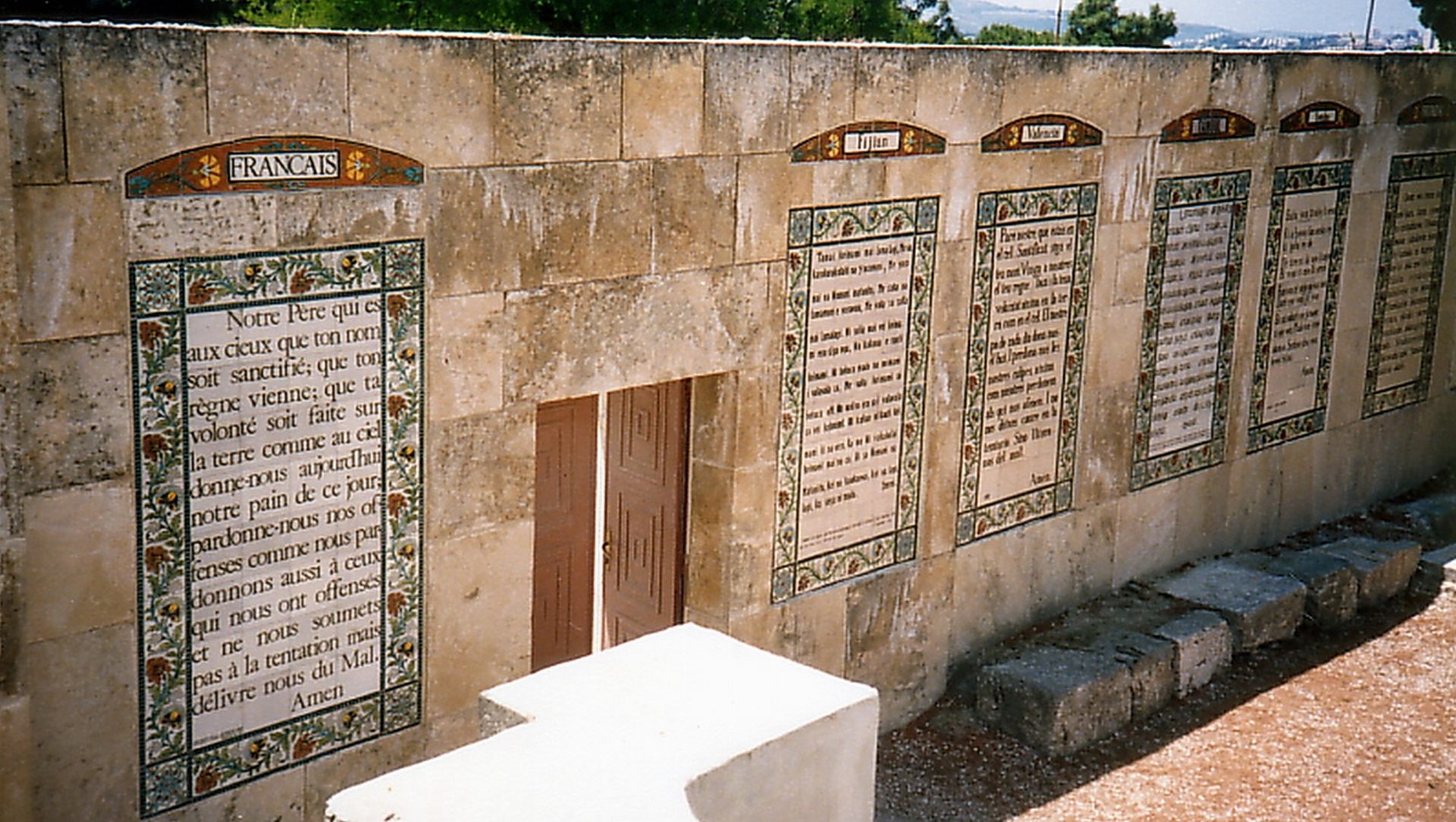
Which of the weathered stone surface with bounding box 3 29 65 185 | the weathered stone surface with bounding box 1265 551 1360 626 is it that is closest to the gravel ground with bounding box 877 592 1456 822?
the weathered stone surface with bounding box 1265 551 1360 626

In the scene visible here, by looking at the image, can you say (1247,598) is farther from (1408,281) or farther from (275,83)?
(275,83)

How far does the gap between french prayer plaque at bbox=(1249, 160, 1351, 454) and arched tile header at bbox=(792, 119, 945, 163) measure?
3.40m

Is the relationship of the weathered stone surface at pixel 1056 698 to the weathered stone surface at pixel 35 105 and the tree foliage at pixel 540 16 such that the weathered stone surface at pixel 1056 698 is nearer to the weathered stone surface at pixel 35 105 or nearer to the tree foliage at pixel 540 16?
the weathered stone surface at pixel 35 105

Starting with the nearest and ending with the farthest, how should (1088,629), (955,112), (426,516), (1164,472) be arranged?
1. (426,516)
2. (955,112)
3. (1088,629)
4. (1164,472)

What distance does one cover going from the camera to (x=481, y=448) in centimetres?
609

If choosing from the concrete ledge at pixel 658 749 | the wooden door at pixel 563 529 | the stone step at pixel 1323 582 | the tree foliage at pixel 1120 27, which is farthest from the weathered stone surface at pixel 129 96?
the tree foliage at pixel 1120 27

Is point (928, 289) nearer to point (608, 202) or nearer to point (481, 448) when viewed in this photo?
point (608, 202)

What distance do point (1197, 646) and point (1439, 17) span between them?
32.9 m

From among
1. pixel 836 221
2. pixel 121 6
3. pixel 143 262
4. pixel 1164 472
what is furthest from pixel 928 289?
pixel 121 6

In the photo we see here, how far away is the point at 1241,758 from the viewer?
768cm

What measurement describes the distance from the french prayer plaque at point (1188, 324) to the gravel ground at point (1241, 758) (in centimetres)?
137

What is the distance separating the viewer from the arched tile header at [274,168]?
496 centimetres

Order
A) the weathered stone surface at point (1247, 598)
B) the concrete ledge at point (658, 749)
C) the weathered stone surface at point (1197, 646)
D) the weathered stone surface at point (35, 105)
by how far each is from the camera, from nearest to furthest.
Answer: the concrete ledge at point (658, 749), the weathered stone surface at point (35, 105), the weathered stone surface at point (1197, 646), the weathered stone surface at point (1247, 598)

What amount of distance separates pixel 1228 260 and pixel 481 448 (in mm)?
5458
